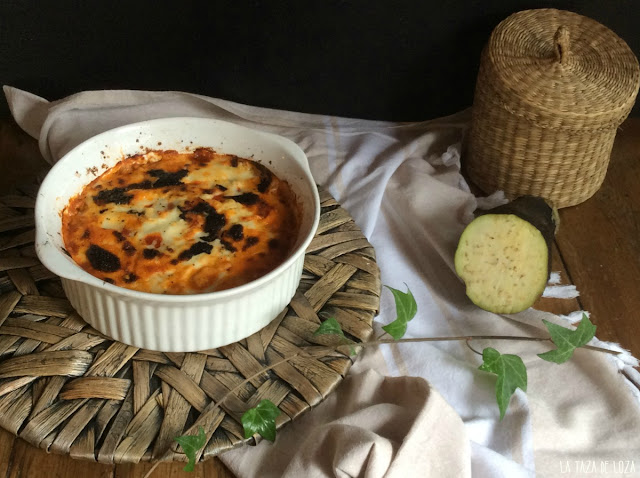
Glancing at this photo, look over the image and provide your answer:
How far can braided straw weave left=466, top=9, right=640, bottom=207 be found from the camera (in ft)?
4.75

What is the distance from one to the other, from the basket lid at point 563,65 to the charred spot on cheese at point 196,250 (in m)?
0.66

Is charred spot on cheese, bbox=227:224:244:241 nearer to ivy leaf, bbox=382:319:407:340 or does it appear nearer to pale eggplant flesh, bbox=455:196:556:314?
ivy leaf, bbox=382:319:407:340

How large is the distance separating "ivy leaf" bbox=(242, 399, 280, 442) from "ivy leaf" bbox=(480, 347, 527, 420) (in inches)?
13.6

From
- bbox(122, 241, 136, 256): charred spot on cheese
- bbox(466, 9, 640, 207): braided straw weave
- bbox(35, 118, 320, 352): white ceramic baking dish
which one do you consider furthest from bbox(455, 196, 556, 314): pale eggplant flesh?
bbox(122, 241, 136, 256): charred spot on cheese

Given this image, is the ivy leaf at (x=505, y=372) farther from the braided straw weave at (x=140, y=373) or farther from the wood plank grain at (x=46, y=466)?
the wood plank grain at (x=46, y=466)

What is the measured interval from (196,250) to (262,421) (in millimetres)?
281

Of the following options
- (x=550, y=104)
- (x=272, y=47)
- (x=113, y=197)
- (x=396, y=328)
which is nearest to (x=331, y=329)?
(x=396, y=328)

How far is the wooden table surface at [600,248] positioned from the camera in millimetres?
1351

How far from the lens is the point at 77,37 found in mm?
1604

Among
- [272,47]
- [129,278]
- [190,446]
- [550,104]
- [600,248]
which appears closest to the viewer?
[190,446]

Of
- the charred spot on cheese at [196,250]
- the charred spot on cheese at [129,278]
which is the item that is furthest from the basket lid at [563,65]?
the charred spot on cheese at [129,278]

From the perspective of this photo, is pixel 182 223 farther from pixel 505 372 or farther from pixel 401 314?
pixel 505 372

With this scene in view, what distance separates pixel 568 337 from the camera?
4.07ft

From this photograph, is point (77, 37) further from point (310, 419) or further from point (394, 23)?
point (310, 419)
